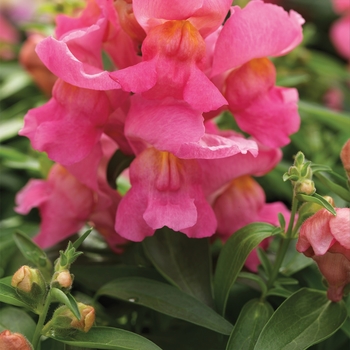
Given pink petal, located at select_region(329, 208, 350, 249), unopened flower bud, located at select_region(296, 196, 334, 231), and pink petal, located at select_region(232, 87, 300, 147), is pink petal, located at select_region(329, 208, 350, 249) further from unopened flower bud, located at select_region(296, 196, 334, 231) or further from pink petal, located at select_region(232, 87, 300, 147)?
pink petal, located at select_region(232, 87, 300, 147)

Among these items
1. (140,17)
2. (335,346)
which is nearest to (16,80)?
(140,17)

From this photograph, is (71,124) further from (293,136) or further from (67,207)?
(293,136)

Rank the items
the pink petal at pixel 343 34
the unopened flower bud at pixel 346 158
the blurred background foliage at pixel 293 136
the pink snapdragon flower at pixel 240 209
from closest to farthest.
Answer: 1. the unopened flower bud at pixel 346 158
2. the pink snapdragon flower at pixel 240 209
3. the blurred background foliage at pixel 293 136
4. the pink petal at pixel 343 34

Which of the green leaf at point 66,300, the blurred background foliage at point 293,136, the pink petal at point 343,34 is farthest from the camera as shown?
the pink petal at point 343,34

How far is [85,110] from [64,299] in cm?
22

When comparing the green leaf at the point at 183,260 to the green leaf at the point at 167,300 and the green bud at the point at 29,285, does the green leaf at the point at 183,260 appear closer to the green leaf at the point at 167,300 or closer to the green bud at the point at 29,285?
the green leaf at the point at 167,300

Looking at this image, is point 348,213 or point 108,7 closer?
point 348,213

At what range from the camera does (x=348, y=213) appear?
0.60m

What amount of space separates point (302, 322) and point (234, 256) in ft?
0.32

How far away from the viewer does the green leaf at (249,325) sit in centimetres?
63

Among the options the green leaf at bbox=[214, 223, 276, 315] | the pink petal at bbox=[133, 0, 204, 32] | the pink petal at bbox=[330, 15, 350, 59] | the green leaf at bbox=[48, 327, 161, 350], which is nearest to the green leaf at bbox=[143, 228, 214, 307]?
the green leaf at bbox=[214, 223, 276, 315]

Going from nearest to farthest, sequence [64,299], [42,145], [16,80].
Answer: [64,299]
[42,145]
[16,80]

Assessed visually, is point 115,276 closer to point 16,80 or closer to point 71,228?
point 71,228

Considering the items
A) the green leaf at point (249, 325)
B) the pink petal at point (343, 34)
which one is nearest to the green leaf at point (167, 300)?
the green leaf at point (249, 325)
